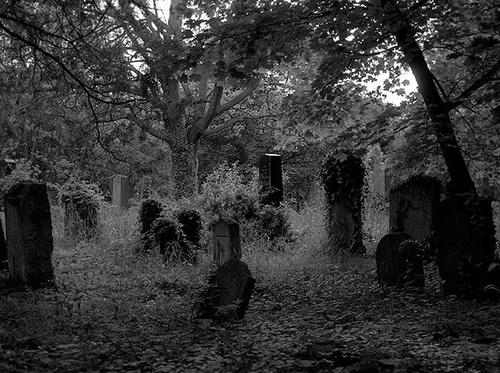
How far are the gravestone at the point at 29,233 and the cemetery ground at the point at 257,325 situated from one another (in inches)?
10.6

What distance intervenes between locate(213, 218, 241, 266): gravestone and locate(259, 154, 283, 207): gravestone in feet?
14.7

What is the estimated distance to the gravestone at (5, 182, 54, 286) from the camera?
789cm

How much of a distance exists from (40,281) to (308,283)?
12.3 feet

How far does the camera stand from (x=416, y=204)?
9.28 meters

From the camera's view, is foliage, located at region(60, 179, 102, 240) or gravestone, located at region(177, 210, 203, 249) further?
foliage, located at region(60, 179, 102, 240)

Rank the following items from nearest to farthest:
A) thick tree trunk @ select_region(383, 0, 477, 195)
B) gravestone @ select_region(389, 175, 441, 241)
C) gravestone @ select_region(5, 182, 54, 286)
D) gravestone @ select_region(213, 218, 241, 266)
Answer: thick tree trunk @ select_region(383, 0, 477, 195) → gravestone @ select_region(5, 182, 54, 286) → gravestone @ select_region(389, 175, 441, 241) → gravestone @ select_region(213, 218, 241, 266)

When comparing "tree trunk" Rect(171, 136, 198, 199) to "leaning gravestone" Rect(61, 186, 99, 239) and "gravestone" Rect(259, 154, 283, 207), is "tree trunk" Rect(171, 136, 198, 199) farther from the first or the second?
"leaning gravestone" Rect(61, 186, 99, 239)

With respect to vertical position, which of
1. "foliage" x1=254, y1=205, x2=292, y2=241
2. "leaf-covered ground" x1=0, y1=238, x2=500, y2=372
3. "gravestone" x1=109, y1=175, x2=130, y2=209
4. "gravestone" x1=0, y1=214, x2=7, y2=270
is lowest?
"leaf-covered ground" x1=0, y1=238, x2=500, y2=372

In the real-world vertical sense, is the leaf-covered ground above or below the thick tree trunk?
below

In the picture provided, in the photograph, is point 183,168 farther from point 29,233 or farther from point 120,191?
point 29,233

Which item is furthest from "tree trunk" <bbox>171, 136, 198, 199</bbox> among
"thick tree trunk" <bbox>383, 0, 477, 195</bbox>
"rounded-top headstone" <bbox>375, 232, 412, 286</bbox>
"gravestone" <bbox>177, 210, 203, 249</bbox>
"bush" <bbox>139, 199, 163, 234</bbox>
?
"thick tree trunk" <bbox>383, 0, 477, 195</bbox>

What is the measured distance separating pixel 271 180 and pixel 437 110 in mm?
7608

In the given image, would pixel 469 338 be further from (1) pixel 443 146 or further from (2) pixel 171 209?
(2) pixel 171 209

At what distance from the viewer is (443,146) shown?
719 cm
